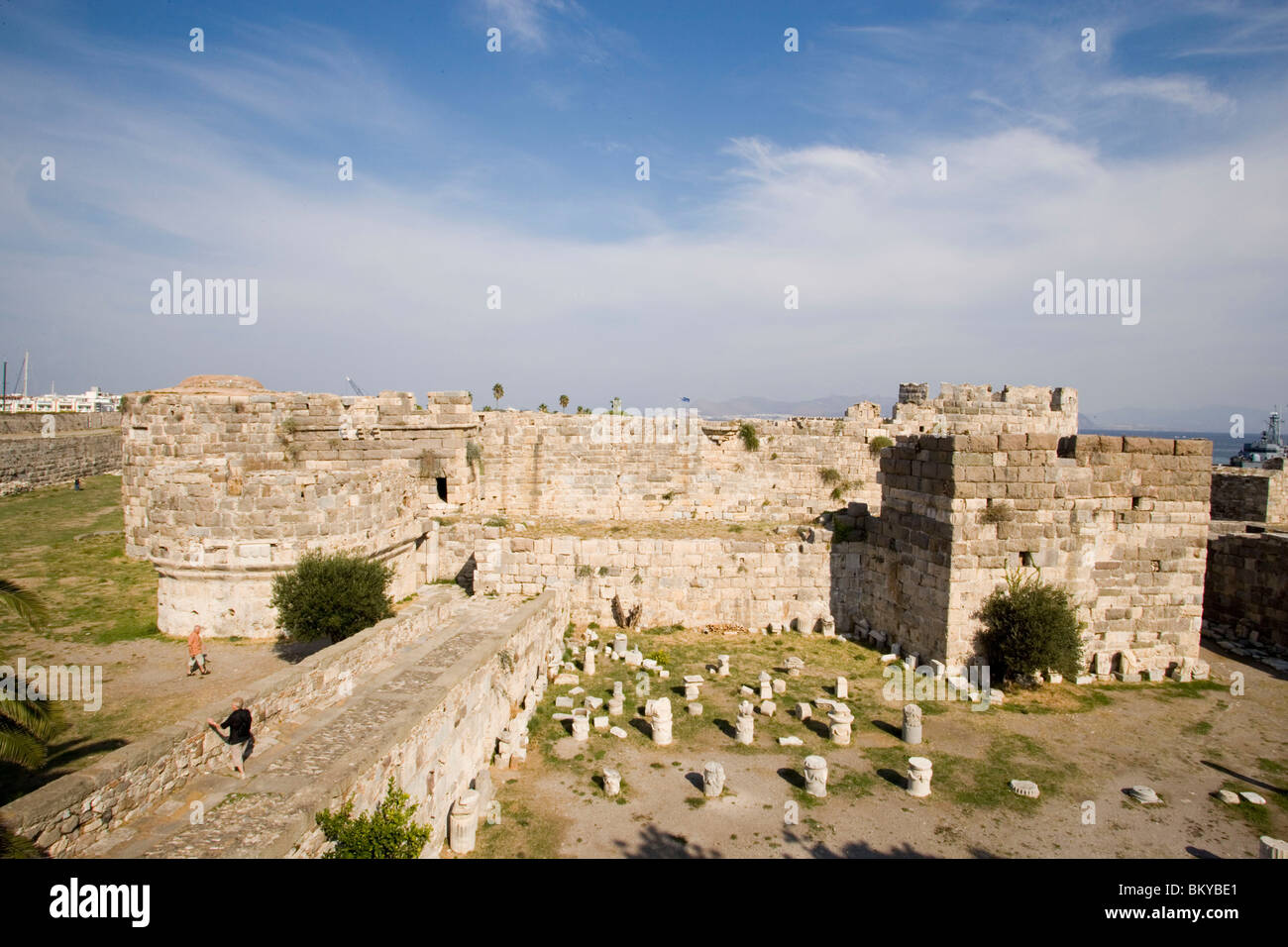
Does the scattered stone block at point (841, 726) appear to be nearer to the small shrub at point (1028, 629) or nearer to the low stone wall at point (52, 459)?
the small shrub at point (1028, 629)

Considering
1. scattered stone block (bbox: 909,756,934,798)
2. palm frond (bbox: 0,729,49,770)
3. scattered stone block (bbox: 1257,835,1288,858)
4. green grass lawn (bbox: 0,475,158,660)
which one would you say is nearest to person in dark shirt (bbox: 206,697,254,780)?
palm frond (bbox: 0,729,49,770)

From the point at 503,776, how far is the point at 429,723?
56.7 inches

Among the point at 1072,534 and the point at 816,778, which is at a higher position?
the point at 1072,534

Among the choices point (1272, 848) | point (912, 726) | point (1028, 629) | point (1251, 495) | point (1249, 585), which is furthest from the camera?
point (1251, 495)

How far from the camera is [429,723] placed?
6273mm

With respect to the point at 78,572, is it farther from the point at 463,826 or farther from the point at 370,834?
the point at 370,834

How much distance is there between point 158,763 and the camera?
5387 millimetres

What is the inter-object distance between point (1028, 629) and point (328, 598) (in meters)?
9.68

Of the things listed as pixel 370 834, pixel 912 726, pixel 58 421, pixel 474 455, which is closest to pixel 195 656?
pixel 370 834

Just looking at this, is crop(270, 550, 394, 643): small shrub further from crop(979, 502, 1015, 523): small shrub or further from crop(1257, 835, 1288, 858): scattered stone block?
crop(1257, 835, 1288, 858): scattered stone block

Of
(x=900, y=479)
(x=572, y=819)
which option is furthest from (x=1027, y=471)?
(x=572, y=819)

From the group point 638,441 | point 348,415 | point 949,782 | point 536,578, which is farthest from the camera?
point 638,441

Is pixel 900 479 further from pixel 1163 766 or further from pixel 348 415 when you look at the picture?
pixel 348 415
